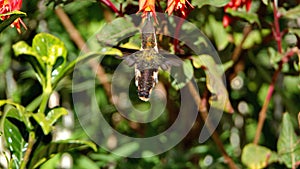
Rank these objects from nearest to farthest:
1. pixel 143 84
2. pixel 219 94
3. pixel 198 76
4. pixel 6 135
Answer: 1. pixel 143 84
2. pixel 6 135
3. pixel 219 94
4. pixel 198 76

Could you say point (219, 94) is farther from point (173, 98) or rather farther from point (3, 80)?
point (3, 80)

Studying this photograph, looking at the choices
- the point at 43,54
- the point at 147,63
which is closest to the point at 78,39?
the point at 43,54

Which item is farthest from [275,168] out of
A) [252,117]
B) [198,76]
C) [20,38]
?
[20,38]

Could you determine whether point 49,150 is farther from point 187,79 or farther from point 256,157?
point 256,157

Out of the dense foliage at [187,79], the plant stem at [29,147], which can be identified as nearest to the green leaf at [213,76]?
the dense foliage at [187,79]

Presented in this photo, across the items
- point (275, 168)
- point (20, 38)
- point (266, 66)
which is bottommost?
point (275, 168)

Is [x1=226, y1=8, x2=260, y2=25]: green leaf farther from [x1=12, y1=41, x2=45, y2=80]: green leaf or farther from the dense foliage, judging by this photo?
[x1=12, y1=41, x2=45, y2=80]: green leaf

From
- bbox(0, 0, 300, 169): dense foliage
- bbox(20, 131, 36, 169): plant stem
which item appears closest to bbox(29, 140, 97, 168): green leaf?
bbox(20, 131, 36, 169): plant stem
